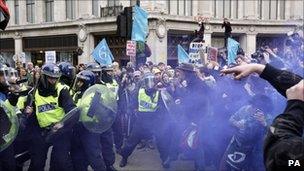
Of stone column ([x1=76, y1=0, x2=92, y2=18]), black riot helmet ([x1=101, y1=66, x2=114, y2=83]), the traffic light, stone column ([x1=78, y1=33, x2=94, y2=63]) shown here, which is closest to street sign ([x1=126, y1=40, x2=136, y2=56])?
the traffic light

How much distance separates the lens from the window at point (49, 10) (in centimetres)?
3181

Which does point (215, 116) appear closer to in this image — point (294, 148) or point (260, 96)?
point (260, 96)

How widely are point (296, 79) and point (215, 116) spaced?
4922mm

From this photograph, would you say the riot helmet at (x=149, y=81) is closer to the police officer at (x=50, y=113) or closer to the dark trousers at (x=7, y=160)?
the police officer at (x=50, y=113)

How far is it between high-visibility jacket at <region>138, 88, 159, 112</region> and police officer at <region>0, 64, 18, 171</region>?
10.9 feet

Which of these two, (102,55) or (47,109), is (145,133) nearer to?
(47,109)

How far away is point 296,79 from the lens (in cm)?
212

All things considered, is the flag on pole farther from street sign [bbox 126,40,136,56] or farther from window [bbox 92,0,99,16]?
window [bbox 92,0,99,16]

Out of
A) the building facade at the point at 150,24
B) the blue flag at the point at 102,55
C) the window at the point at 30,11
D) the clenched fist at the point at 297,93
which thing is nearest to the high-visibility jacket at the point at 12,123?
the clenched fist at the point at 297,93

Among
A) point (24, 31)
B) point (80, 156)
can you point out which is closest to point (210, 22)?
point (24, 31)

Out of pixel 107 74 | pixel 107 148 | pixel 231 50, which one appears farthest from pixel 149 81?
pixel 231 50

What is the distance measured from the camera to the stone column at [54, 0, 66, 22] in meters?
30.9

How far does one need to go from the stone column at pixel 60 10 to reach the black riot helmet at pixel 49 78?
2527cm

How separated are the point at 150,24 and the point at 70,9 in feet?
21.4
